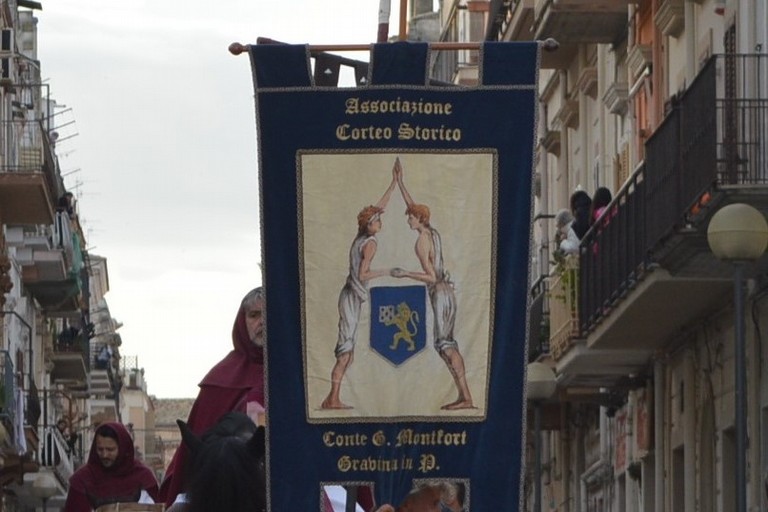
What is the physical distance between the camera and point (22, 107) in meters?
56.9

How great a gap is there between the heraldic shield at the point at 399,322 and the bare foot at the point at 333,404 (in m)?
0.26

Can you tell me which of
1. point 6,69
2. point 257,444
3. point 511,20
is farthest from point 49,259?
point 257,444

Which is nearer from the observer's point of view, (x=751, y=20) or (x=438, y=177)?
(x=438, y=177)

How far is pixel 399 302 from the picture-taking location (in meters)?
12.4

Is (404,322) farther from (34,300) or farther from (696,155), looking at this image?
(34,300)

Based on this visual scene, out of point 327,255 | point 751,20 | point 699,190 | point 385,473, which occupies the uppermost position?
point 751,20

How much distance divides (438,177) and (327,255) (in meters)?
0.55

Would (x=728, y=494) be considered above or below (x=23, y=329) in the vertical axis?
below

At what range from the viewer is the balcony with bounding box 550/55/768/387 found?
83.5ft

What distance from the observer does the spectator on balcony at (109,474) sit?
1332 centimetres

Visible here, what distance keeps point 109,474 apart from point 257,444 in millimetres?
3440

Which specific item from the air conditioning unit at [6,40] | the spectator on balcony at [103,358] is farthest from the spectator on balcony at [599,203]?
the spectator on balcony at [103,358]

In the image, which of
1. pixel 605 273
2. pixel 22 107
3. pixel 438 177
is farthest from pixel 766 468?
pixel 22 107

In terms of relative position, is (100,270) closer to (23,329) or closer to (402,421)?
(23,329)
